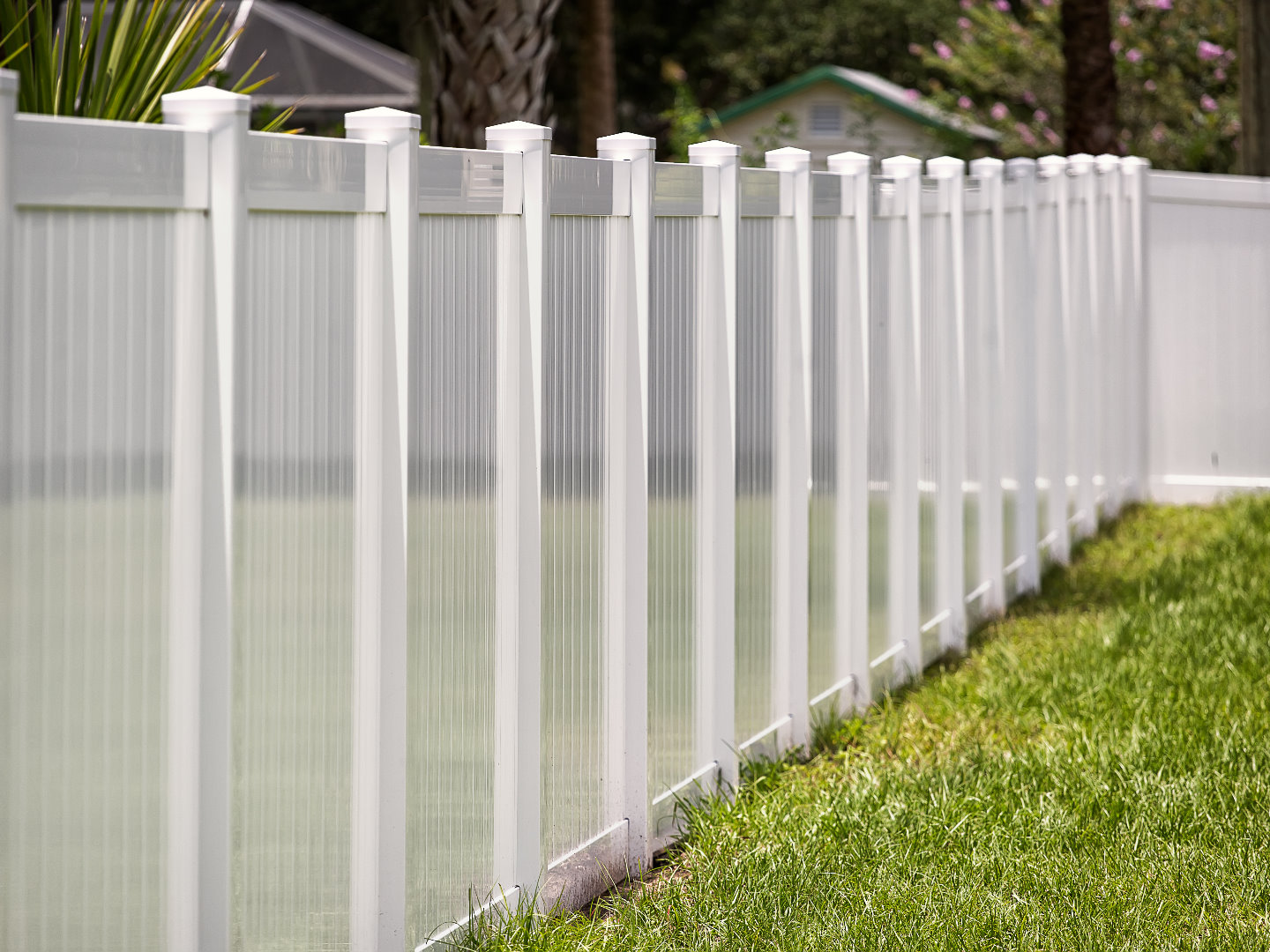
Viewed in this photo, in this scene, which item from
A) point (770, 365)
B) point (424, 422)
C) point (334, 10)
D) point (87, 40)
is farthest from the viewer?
point (334, 10)

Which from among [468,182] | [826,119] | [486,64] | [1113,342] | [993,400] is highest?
[826,119]

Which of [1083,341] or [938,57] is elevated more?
[938,57]

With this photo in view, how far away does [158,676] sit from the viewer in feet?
9.34

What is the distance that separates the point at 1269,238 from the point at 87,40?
826 cm

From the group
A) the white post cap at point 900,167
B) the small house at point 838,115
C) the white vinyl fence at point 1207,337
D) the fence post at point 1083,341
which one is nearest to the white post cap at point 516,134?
the white post cap at point 900,167

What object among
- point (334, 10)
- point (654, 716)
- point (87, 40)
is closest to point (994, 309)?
point (654, 716)

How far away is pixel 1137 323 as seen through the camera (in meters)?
10.8

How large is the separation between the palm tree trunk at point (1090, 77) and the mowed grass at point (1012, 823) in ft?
24.4

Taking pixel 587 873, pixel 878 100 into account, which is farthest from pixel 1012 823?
pixel 878 100

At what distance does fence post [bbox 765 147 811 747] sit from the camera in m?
5.49

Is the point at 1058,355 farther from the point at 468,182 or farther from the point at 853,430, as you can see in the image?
the point at 468,182

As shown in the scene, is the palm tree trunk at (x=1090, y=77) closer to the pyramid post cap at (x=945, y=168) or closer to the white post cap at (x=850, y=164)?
the pyramid post cap at (x=945, y=168)

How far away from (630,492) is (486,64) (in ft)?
15.2

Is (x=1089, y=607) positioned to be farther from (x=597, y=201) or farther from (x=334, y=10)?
(x=334, y=10)
